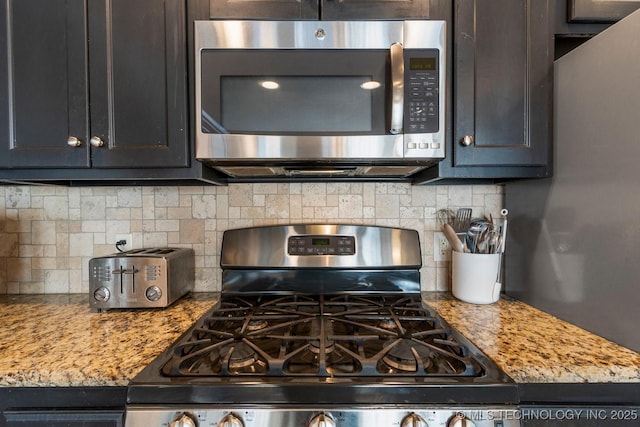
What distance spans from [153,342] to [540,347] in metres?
1.04

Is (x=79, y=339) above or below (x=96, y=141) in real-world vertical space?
below

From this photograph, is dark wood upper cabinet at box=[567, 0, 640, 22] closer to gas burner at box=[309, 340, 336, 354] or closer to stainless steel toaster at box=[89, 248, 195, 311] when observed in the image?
gas burner at box=[309, 340, 336, 354]

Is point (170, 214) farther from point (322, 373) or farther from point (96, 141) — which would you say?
point (322, 373)

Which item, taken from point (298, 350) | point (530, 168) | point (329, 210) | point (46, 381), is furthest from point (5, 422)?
point (530, 168)

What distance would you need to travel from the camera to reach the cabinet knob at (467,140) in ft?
3.43

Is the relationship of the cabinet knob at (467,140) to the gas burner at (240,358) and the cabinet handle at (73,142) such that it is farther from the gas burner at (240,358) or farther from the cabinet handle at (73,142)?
the cabinet handle at (73,142)

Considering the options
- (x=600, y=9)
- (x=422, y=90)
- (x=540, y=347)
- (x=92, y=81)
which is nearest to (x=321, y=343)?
(x=540, y=347)

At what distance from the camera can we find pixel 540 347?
843 mm

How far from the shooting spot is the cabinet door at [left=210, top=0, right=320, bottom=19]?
3.35 ft

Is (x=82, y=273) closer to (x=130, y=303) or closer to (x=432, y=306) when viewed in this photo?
(x=130, y=303)

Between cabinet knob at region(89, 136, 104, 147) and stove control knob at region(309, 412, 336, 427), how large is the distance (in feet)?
3.36

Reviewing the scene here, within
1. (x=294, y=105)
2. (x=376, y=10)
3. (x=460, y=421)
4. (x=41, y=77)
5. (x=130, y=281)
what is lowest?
(x=460, y=421)

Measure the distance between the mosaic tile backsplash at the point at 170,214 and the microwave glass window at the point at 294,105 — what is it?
40 cm

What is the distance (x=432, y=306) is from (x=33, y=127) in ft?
4.93
